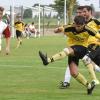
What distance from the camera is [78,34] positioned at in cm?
1123

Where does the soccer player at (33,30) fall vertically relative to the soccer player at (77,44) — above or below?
below

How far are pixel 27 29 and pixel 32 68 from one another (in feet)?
122

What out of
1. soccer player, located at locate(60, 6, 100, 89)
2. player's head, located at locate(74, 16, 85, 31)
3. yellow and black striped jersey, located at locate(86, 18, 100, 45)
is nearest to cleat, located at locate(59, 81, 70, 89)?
soccer player, located at locate(60, 6, 100, 89)

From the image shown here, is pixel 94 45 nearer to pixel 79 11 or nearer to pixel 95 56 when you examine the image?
pixel 95 56

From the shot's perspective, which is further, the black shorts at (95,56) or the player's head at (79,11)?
the black shorts at (95,56)

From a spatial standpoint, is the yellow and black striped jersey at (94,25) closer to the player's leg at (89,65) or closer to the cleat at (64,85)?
the player's leg at (89,65)

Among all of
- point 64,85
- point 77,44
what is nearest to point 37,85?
point 64,85

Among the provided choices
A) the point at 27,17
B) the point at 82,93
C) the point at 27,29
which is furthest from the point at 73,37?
the point at 27,17

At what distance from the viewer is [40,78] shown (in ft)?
47.4

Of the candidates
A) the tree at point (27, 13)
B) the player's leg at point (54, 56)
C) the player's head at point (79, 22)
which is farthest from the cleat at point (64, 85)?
the tree at point (27, 13)

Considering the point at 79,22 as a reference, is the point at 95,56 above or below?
below

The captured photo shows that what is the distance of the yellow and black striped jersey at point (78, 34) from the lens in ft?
36.5

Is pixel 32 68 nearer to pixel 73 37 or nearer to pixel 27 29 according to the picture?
pixel 73 37

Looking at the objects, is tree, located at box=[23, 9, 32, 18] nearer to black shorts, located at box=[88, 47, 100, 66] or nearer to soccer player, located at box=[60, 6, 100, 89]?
soccer player, located at box=[60, 6, 100, 89]
